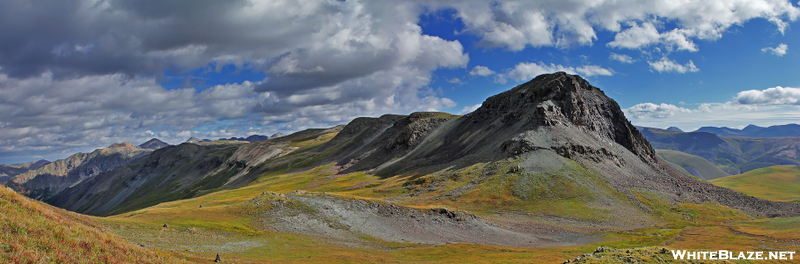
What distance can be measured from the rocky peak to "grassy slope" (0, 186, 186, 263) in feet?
393

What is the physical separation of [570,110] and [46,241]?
142m

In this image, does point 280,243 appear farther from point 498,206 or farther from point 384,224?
point 498,206

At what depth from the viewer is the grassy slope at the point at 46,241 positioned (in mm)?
15016

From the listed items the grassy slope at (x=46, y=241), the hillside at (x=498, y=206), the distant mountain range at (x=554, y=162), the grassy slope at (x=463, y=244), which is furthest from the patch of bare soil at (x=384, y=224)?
the grassy slope at (x=46, y=241)

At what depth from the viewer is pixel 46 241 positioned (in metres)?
16.4

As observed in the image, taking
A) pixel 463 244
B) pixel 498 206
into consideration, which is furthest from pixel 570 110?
pixel 463 244

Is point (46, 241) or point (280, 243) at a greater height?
point (46, 241)

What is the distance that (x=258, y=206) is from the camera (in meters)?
59.8

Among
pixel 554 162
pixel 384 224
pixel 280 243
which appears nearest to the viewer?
pixel 280 243

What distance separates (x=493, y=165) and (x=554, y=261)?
2638 inches

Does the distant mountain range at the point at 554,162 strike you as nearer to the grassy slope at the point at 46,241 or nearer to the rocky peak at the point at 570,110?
the rocky peak at the point at 570,110

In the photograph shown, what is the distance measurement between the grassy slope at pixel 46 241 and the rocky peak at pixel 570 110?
119741 millimetres

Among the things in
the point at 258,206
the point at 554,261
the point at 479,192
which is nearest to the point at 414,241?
the point at 554,261

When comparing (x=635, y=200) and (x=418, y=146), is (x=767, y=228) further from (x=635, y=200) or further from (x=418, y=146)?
(x=418, y=146)
